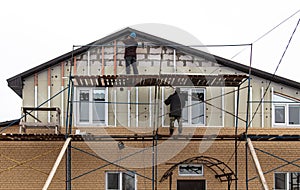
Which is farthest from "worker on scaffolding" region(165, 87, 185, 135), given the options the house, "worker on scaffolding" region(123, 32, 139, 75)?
"worker on scaffolding" region(123, 32, 139, 75)

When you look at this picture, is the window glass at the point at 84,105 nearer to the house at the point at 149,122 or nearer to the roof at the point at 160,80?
the house at the point at 149,122

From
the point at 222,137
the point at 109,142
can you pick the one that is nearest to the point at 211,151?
the point at 222,137

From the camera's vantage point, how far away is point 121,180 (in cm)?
1319

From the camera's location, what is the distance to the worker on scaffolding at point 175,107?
1259cm

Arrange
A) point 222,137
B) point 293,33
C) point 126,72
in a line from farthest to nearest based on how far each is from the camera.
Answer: point 126,72, point 222,137, point 293,33

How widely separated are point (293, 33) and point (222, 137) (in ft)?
9.98

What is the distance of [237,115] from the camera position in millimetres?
12797

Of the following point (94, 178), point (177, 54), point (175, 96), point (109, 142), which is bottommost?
point (94, 178)

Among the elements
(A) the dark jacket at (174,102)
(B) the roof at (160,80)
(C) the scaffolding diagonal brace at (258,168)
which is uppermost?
(B) the roof at (160,80)

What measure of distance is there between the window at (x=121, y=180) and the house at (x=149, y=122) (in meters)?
0.02

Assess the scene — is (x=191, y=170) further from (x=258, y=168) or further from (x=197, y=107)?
(x=258, y=168)

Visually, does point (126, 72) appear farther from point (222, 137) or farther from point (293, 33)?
point (293, 33)

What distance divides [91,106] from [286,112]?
16.0 feet

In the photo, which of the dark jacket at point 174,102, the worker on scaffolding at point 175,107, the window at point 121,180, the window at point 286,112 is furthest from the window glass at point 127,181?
the window at point 286,112
